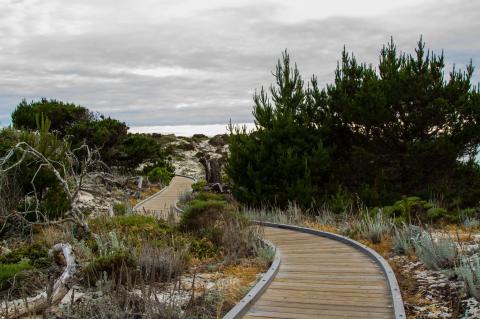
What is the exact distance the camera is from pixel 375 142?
17.0 meters

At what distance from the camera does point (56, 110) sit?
31.6m

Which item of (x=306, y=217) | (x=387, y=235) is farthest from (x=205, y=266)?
(x=306, y=217)

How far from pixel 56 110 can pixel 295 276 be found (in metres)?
27.6

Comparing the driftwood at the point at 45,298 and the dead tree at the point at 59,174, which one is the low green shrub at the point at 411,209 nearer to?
the dead tree at the point at 59,174

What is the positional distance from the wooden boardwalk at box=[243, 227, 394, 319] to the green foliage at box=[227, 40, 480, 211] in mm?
6917

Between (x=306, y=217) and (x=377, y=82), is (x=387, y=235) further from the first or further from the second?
(x=377, y=82)

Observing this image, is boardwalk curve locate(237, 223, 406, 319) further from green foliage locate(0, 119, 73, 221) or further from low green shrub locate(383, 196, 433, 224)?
green foliage locate(0, 119, 73, 221)

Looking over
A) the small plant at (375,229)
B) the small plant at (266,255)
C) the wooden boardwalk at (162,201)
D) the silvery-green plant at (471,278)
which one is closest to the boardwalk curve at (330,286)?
the small plant at (266,255)

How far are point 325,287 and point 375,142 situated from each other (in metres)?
10.9

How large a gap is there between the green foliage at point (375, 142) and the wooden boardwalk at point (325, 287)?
6.92 meters

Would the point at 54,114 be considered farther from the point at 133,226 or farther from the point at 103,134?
the point at 133,226

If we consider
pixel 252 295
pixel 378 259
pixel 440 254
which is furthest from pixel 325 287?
pixel 440 254

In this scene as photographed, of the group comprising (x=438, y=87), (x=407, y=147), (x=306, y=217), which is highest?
(x=438, y=87)

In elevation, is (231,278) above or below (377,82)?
below
